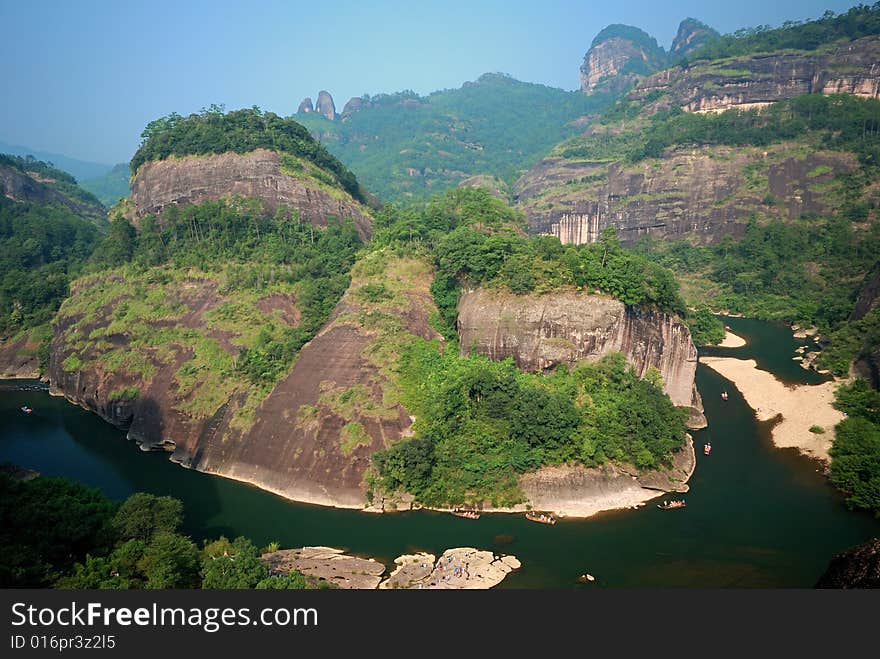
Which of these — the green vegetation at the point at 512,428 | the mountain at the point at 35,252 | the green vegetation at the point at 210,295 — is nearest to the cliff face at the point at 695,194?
the green vegetation at the point at 210,295

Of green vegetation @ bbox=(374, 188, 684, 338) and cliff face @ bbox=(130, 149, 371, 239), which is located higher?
cliff face @ bbox=(130, 149, 371, 239)

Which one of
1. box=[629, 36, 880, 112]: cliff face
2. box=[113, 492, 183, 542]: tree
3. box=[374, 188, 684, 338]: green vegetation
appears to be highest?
box=[629, 36, 880, 112]: cliff face

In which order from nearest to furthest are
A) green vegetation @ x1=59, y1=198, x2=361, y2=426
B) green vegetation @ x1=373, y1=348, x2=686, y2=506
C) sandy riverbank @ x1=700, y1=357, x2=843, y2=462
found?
green vegetation @ x1=373, y1=348, x2=686, y2=506 < sandy riverbank @ x1=700, y1=357, x2=843, y2=462 < green vegetation @ x1=59, y1=198, x2=361, y2=426

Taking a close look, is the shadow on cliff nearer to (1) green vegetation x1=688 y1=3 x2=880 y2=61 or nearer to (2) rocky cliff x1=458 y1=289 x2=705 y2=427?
(2) rocky cliff x1=458 y1=289 x2=705 y2=427

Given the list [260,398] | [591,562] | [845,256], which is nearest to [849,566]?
[591,562]

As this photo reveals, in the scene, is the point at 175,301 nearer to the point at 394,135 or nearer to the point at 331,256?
the point at 331,256

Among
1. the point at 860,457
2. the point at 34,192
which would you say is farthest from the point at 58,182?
the point at 860,457

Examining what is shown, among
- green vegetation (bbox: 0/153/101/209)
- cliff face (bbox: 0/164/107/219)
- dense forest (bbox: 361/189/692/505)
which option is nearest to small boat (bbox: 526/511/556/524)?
dense forest (bbox: 361/189/692/505)
